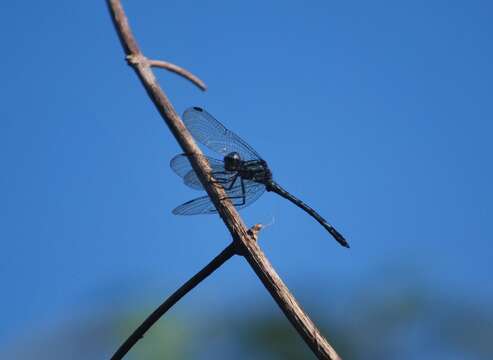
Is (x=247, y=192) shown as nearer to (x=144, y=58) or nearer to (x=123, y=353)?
(x=144, y=58)

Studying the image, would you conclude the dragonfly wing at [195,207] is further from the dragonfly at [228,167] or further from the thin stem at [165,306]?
the thin stem at [165,306]

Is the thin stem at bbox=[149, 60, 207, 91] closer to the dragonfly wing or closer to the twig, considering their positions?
the twig

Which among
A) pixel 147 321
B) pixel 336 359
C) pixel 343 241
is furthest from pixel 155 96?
pixel 343 241

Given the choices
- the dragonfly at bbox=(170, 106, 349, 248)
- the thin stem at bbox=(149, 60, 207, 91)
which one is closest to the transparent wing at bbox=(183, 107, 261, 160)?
the dragonfly at bbox=(170, 106, 349, 248)

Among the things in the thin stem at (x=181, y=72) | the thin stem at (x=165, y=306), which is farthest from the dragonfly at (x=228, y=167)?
the thin stem at (x=165, y=306)

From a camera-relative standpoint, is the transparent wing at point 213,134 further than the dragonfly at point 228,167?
Yes

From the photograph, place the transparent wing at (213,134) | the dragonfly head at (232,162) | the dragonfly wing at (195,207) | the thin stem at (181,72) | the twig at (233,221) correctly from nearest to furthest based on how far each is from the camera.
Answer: the twig at (233,221) < the thin stem at (181,72) < the dragonfly wing at (195,207) < the dragonfly head at (232,162) < the transparent wing at (213,134)

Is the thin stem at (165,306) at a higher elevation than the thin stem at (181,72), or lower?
lower
